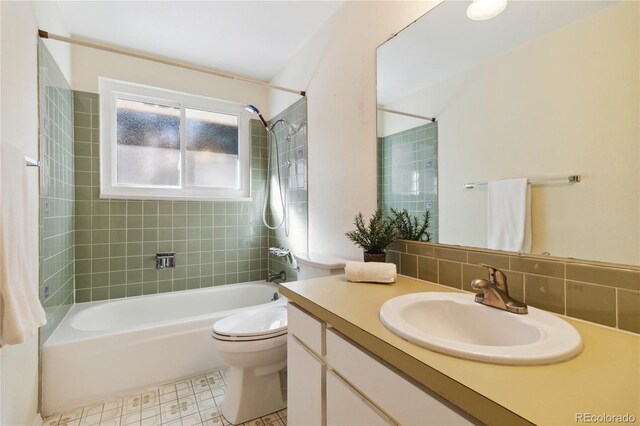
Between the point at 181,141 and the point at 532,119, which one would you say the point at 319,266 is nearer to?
the point at 532,119

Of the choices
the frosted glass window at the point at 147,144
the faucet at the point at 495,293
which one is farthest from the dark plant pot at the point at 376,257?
the frosted glass window at the point at 147,144

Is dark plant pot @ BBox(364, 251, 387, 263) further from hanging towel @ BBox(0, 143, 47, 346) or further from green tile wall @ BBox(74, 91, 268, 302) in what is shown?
green tile wall @ BBox(74, 91, 268, 302)

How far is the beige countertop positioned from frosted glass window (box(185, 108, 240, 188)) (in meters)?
2.37

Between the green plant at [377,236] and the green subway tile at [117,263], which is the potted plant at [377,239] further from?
the green subway tile at [117,263]

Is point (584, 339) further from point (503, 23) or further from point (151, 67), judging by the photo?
point (151, 67)

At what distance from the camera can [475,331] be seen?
35.9 inches

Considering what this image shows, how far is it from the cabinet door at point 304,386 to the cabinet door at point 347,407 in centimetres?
6

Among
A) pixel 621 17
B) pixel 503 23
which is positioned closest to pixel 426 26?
pixel 503 23

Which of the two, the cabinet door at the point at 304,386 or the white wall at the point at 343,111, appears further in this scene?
the white wall at the point at 343,111

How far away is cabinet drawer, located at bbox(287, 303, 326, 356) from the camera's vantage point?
38.7 inches

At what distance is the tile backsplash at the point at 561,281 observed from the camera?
75 cm

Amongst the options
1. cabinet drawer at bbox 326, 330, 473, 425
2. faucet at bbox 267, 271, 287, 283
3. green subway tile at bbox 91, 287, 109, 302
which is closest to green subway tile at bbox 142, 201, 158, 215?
green subway tile at bbox 91, 287, 109, 302

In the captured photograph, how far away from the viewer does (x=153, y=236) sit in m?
2.50

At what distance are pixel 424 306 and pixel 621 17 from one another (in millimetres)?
978
